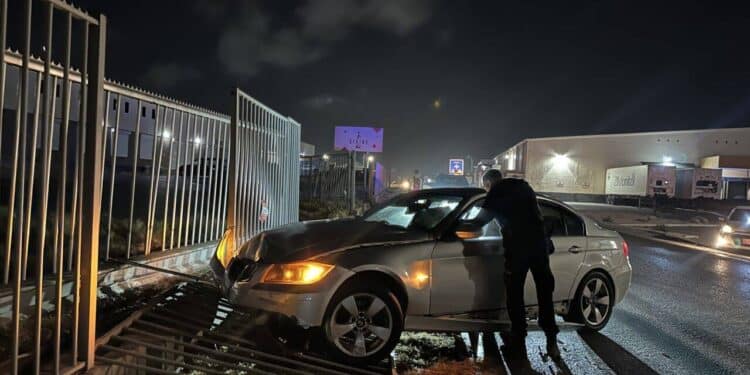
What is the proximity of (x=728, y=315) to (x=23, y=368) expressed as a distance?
7.39 metres

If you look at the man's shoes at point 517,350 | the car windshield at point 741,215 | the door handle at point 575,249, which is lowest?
the man's shoes at point 517,350

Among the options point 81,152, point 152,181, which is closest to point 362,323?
point 81,152

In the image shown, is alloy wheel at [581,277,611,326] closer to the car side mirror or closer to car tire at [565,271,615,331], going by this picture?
car tire at [565,271,615,331]

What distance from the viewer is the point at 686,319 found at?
580 centimetres

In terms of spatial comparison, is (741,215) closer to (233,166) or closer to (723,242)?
(723,242)

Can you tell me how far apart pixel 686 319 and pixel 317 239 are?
4730mm

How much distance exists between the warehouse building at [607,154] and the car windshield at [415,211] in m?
32.9

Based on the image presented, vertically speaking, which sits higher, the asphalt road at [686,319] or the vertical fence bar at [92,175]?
the vertical fence bar at [92,175]

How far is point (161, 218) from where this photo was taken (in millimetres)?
6895

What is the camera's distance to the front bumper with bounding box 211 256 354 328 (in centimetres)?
369

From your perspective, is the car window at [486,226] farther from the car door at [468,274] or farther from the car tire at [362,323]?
the car tire at [362,323]

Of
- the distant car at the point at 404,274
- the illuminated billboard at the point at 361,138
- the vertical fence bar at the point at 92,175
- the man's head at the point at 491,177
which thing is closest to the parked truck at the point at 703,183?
the illuminated billboard at the point at 361,138

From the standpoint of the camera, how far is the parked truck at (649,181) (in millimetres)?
31484

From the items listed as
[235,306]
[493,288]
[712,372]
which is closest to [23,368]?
[235,306]
